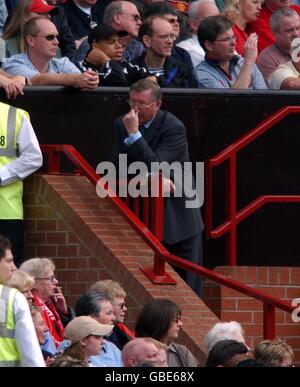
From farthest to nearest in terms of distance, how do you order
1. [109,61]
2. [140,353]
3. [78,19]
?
1. [78,19]
2. [109,61]
3. [140,353]

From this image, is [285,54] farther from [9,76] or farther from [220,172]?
[9,76]

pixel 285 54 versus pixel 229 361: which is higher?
pixel 285 54

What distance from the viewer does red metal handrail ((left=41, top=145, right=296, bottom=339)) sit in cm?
1380

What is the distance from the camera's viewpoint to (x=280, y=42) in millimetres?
17734

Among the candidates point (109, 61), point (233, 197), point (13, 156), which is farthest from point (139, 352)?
point (109, 61)

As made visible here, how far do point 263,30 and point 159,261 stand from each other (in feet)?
14.4

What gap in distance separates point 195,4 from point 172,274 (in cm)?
427

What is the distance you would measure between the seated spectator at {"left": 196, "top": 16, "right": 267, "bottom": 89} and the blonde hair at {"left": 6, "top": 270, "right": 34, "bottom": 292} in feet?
16.1

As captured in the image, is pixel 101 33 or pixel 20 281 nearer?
pixel 20 281

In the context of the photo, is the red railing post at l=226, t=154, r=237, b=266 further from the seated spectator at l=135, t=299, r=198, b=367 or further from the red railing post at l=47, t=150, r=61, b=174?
the seated spectator at l=135, t=299, r=198, b=367

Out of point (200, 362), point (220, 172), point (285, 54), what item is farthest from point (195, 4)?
point (200, 362)

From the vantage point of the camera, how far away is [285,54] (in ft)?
58.2

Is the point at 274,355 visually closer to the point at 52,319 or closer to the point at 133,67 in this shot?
the point at 52,319

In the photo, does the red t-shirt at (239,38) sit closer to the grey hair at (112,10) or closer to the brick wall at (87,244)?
the grey hair at (112,10)
